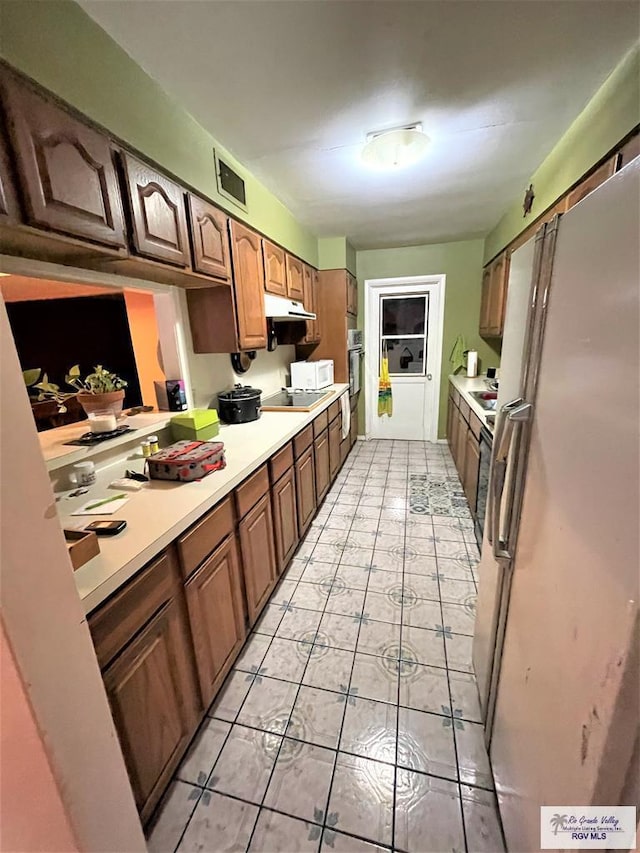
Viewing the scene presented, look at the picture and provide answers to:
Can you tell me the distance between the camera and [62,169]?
101cm

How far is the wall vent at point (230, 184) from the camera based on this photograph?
6.03 ft

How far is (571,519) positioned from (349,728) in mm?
1228

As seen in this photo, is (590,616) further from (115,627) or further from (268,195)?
(268,195)

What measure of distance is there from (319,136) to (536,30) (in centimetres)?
98

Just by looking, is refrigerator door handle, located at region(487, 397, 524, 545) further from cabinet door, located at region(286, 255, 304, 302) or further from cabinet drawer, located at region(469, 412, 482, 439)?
cabinet door, located at region(286, 255, 304, 302)

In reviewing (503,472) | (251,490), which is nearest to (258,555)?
(251,490)

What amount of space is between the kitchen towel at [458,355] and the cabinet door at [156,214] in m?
3.45

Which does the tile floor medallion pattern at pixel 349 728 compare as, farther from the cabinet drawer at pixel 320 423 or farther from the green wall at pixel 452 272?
the green wall at pixel 452 272

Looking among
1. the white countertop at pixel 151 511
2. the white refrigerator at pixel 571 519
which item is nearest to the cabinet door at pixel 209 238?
the white countertop at pixel 151 511

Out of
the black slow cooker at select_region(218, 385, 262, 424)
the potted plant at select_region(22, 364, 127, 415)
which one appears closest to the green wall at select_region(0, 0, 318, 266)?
the potted plant at select_region(22, 364, 127, 415)

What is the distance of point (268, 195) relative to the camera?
245 centimetres

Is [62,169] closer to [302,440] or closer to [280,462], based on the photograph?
[280,462]

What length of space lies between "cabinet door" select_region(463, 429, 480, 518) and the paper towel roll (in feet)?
A: 4.52

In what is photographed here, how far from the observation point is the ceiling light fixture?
175 cm
